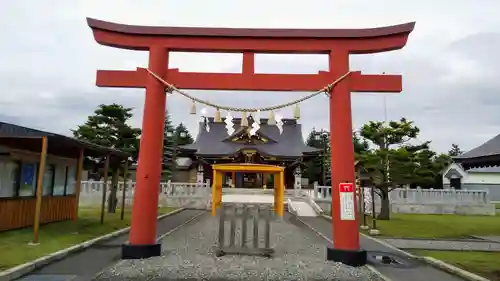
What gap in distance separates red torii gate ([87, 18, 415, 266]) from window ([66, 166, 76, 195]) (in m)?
8.87

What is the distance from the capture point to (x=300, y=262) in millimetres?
7812

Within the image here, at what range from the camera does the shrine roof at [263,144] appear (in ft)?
106

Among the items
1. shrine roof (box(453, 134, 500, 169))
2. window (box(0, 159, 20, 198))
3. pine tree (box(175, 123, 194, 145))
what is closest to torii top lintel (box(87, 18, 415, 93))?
shrine roof (box(453, 134, 500, 169))

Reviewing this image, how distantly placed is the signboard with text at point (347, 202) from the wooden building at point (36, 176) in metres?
7.41

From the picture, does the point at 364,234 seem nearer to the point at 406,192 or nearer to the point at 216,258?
the point at 216,258

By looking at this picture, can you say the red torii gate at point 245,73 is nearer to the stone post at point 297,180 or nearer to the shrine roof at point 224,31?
the shrine roof at point 224,31

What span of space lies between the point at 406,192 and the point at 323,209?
5975 mm

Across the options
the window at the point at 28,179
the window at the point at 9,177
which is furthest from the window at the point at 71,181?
the window at the point at 9,177

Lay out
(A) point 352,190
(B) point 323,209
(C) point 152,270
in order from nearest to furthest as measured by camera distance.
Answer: (C) point 152,270, (A) point 352,190, (B) point 323,209

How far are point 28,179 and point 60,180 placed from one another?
6.80ft

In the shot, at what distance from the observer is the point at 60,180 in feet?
47.8

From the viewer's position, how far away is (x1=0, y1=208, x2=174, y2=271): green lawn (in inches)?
295

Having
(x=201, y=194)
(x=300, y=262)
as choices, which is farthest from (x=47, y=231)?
(x=201, y=194)

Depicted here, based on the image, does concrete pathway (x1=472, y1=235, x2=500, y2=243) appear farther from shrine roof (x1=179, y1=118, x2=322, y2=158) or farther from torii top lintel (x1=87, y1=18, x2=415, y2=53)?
shrine roof (x1=179, y1=118, x2=322, y2=158)
